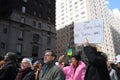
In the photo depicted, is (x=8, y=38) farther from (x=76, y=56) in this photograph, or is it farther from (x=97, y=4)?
(x=97, y=4)

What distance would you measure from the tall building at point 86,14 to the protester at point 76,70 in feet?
277

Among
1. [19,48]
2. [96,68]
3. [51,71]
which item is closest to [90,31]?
[51,71]

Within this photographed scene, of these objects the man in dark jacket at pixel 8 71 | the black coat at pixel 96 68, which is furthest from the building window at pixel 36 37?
the black coat at pixel 96 68

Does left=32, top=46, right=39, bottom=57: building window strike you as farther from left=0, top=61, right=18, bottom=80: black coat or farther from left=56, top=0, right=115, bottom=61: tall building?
left=56, top=0, right=115, bottom=61: tall building

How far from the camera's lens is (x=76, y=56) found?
19.8ft

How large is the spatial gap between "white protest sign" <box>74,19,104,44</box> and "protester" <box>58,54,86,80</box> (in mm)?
887

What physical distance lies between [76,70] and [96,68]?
1842 millimetres

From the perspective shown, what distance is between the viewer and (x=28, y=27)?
4284 centimetres

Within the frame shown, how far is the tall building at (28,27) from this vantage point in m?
38.3

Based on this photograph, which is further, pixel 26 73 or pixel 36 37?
pixel 36 37

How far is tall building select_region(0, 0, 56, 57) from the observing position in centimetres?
3828

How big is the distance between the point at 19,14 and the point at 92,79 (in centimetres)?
3870

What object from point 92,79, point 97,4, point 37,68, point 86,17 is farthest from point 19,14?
point 97,4

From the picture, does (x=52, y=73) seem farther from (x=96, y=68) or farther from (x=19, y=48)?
(x=19, y=48)
